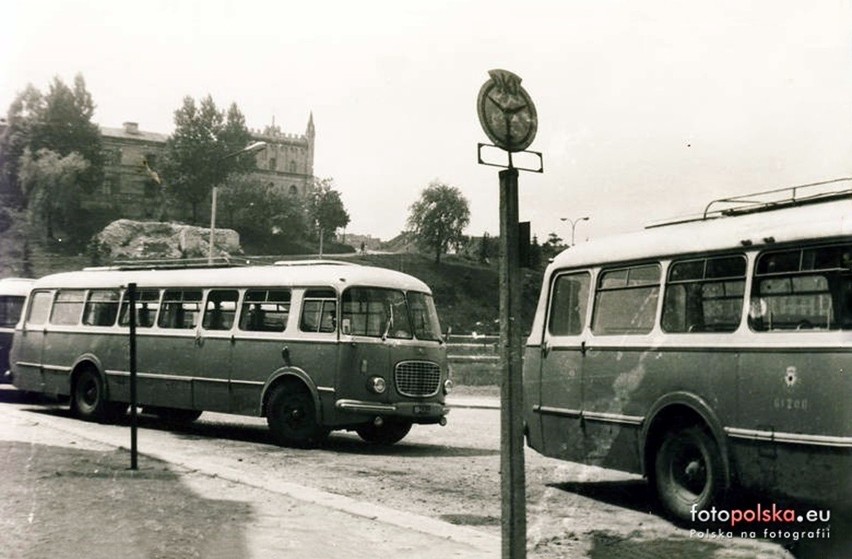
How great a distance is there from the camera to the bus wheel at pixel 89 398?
16.6m

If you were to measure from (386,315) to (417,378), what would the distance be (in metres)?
0.98

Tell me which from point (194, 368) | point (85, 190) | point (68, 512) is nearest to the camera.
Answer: point (68, 512)

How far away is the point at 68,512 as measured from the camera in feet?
24.9

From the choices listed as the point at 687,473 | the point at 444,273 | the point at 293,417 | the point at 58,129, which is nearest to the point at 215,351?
the point at 293,417

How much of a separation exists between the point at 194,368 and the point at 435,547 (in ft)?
29.9

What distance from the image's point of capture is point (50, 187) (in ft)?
255

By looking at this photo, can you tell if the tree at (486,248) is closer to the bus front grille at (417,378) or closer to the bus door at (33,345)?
the bus door at (33,345)

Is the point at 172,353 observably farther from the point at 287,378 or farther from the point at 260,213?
the point at 260,213

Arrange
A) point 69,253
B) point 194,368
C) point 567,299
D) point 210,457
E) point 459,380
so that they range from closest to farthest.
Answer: point 567,299 < point 210,457 < point 194,368 < point 459,380 < point 69,253

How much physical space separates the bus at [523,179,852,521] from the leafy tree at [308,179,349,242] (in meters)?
84.4

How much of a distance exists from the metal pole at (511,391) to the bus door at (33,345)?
1415 centimetres

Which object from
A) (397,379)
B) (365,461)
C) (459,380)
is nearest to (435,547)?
(365,461)

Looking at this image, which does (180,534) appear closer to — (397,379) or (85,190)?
(397,379)

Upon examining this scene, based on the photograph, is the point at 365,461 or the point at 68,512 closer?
the point at 68,512
